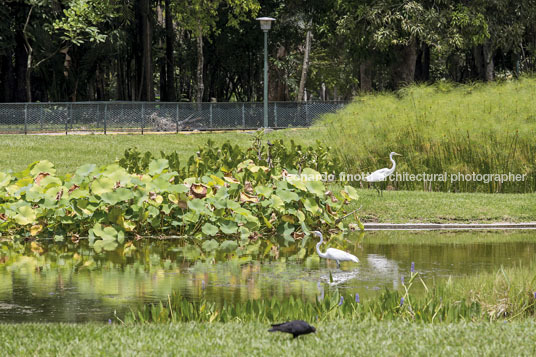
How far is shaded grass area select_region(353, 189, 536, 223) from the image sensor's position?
1605 centimetres

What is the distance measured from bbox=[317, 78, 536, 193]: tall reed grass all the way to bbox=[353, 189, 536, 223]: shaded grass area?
179 cm

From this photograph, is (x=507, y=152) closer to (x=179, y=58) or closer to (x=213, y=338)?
(x=213, y=338)

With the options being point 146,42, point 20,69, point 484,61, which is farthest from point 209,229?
point 484,61

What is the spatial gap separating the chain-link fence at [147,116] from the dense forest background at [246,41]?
153 inches

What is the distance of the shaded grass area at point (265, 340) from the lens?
21.4 feet

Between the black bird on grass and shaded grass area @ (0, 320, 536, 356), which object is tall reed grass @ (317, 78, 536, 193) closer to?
shaded grass area @ (0, 320, 536, 356)

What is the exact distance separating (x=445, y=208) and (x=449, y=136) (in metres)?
3.69

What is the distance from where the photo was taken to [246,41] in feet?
165

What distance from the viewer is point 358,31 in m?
39.2

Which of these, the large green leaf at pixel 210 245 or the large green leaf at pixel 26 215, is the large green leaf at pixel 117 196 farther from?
the large green leaf at pixel 210 245

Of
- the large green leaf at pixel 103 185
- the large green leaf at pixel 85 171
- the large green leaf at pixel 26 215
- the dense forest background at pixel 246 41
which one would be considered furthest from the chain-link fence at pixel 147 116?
the large green leaf at pixel 103 185

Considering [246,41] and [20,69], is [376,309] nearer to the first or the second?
[20,69]

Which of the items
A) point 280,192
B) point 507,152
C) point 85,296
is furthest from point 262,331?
point 507,152

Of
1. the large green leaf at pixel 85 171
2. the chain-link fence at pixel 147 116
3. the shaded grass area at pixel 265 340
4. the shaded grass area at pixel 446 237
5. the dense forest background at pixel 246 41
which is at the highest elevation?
the dense forest background at pixel 246 41
